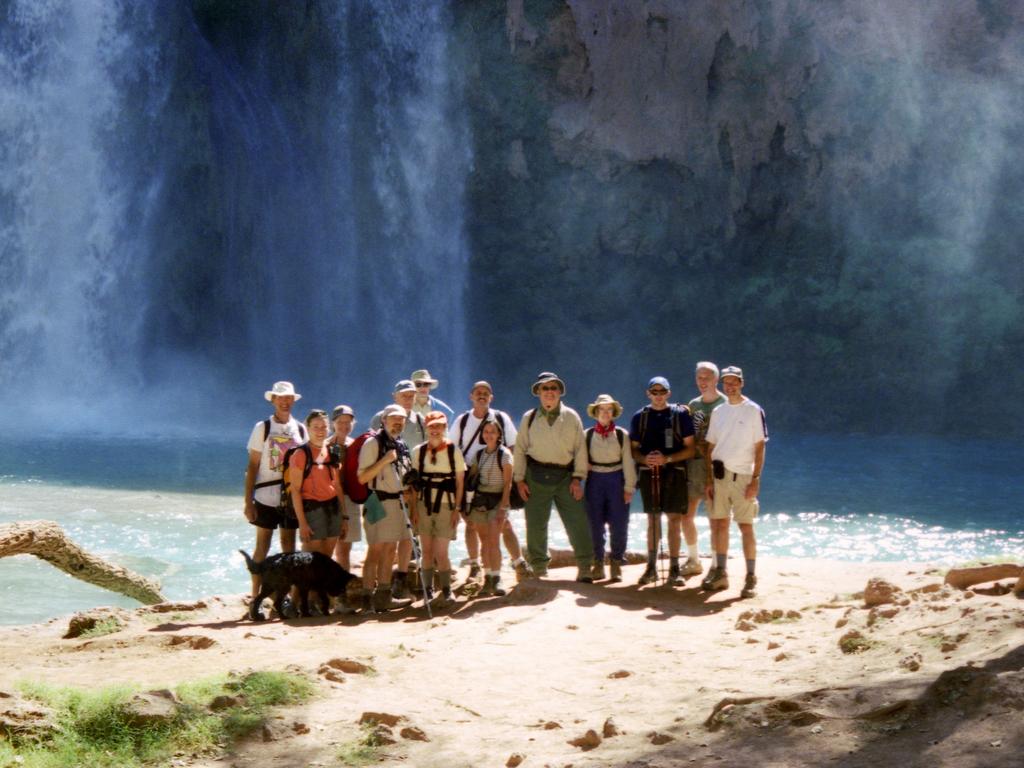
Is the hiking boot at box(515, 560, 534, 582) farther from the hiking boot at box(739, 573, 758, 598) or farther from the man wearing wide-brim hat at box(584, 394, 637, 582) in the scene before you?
the hiking boot at box(739, 573, 758, 598)

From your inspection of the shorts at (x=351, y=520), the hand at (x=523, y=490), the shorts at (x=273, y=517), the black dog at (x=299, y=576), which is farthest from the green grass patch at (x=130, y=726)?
the hand at (x=523, y=490)

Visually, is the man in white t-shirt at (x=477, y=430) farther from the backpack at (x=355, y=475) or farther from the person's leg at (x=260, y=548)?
the person's leg at (x=260, y=548)

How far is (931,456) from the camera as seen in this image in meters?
22.4

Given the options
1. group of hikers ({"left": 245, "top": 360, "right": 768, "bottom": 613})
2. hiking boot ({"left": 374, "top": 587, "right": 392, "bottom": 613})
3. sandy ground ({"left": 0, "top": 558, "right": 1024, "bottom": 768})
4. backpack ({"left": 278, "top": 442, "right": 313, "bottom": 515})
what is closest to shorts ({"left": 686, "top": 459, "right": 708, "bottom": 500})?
group of hikers ({"left": 245, "top": 360, "right": 768, "bottom": 613})

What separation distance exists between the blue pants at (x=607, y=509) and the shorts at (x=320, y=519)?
6.12ft

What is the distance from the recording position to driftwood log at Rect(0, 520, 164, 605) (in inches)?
299

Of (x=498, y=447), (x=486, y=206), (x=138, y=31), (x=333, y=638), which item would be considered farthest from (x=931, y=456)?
(x=138, y=31)

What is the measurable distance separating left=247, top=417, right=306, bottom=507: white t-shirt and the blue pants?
2140mm

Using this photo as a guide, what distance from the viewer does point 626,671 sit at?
5.26 meters

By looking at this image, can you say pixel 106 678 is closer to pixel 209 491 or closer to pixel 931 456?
pixel 209 491

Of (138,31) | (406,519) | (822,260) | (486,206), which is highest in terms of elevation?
(138,31)

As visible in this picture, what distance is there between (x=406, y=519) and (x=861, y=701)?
404cm

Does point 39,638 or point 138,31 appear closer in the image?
point 39,638

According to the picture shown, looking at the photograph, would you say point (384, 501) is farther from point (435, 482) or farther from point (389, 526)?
point (435, 482)
